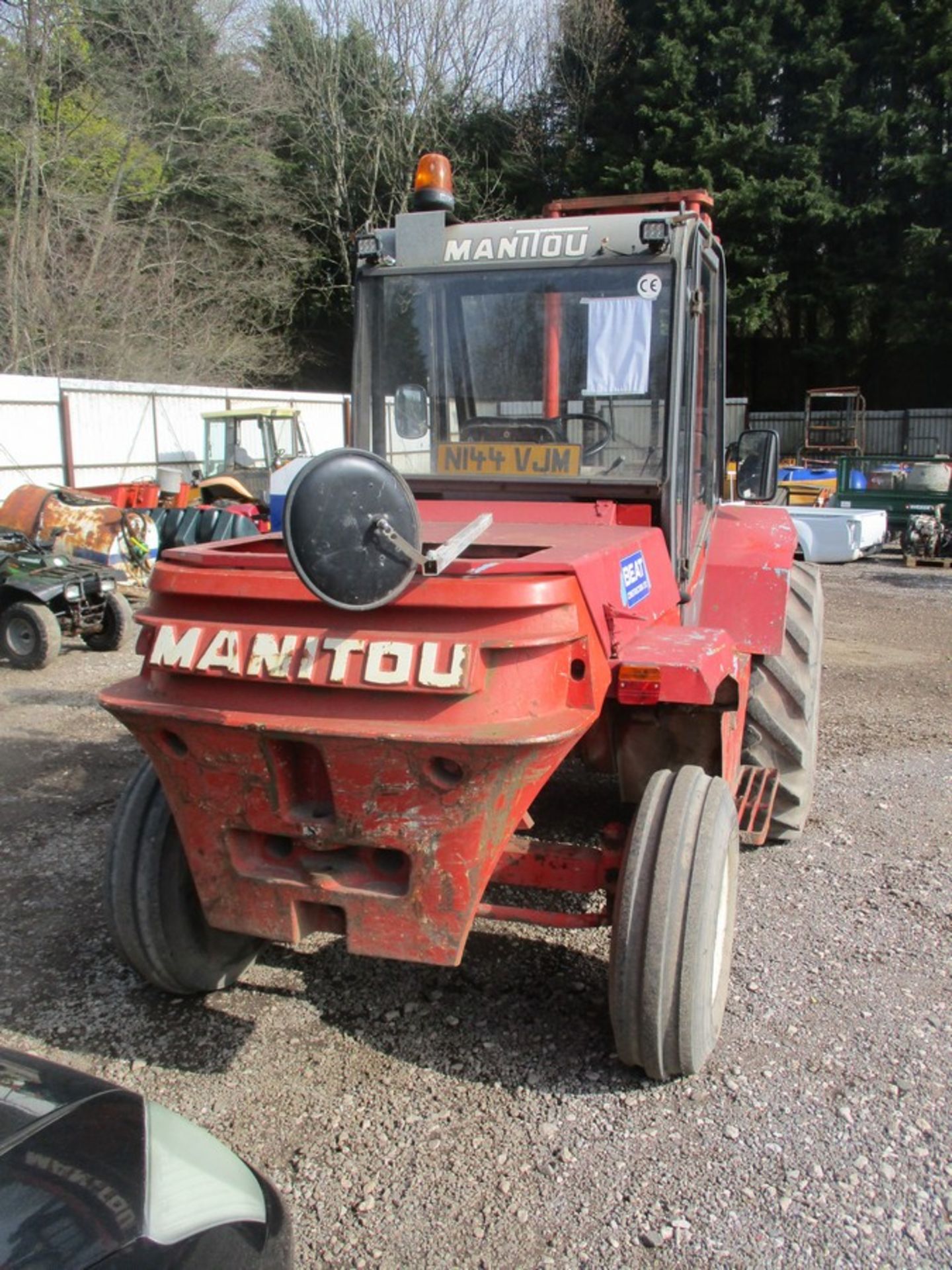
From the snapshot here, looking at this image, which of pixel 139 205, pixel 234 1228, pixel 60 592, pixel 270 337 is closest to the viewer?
pixel 234 1228

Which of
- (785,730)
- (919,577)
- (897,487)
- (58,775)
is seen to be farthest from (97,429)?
(785,730)

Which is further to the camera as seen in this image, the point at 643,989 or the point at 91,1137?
the point at 643,989

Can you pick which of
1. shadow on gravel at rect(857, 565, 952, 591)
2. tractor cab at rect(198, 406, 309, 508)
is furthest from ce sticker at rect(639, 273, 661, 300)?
tractor cab at rect(198, 406, 309, 508)

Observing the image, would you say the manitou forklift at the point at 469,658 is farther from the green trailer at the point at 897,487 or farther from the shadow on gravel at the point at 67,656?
the green trailer at the point at 897,487

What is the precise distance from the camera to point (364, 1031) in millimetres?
3361

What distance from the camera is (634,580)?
3281 mm

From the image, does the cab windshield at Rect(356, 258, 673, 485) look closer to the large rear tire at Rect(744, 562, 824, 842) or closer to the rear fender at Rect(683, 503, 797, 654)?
the rear fender at Rect(683, 503, 797, 654)

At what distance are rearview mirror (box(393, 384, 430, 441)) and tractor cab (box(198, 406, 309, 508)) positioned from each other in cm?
1100

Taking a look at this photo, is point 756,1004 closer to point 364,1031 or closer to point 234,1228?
point 364,1031

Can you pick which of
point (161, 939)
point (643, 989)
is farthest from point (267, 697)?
point (643, 989)

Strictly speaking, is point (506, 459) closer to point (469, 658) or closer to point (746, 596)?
point (746, 596)

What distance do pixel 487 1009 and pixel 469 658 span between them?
145cm

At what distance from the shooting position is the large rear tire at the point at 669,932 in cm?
286

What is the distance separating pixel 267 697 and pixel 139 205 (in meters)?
25.1
